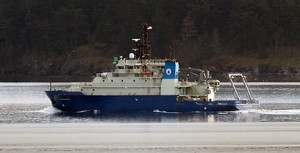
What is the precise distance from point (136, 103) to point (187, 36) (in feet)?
341

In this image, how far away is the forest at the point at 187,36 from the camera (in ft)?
570

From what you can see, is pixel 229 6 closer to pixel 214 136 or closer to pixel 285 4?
pixel 285 4

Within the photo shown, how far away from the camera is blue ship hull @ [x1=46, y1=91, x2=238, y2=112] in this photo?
8119cm

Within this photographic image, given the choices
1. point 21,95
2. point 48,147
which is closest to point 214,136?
point 48,147

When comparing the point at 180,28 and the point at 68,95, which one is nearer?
the point at 68,95

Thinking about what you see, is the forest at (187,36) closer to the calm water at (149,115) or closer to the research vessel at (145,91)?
the calm water at (149,115)

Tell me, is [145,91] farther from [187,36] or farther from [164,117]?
[187,36]

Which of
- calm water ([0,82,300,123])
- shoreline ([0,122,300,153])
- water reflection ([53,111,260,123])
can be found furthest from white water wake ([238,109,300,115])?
shoreline ([0,122,300,153])

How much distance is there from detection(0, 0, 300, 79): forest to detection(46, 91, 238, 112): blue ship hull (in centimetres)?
8606

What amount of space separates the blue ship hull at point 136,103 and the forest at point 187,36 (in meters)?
86.1

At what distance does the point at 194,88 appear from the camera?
8269 cm

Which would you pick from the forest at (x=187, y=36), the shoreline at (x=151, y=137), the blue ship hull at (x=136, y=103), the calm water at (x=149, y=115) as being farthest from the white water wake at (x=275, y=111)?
the forest at (x=187, y=36)

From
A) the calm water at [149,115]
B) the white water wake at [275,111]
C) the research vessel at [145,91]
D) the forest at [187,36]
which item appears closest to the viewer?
the calm water at [149,115]

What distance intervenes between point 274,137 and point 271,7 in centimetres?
12190
